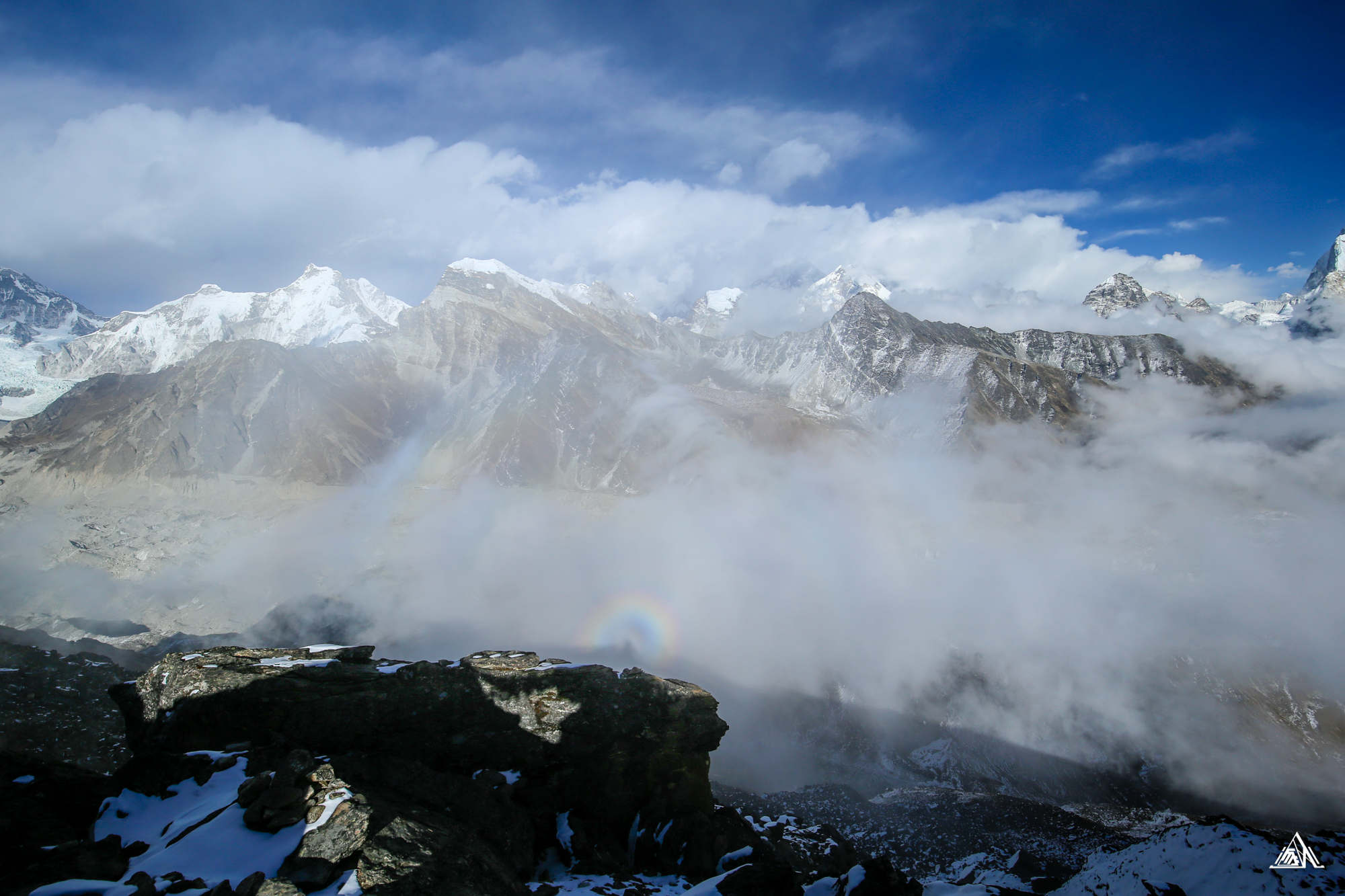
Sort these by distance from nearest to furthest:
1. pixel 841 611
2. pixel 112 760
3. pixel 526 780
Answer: pixel 526 780 < pixel 112 760 < pixel 841 611

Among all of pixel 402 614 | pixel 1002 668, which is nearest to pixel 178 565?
pixel 402 614

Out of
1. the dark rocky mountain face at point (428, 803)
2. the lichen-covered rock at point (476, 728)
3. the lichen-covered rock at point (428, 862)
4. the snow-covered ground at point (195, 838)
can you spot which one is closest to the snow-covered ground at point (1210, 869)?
the dark rocky mountain face at point (428, 803)

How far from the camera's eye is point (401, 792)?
25.2 m

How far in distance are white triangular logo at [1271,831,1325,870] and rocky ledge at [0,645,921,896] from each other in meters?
16.3

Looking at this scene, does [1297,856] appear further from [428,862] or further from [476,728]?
[476,728]

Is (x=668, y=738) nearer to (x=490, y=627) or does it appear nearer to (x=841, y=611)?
(x=490, y=627)

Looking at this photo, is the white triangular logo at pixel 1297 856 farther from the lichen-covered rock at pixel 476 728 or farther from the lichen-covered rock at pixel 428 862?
the lichen-covered rock at pixel 428 862

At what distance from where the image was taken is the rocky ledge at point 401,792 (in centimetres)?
1853

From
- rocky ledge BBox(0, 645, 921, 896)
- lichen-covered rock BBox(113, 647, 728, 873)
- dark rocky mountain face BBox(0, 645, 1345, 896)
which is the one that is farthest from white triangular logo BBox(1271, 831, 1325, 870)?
lichen-covered rock BBox(113, 647, 728, 873)

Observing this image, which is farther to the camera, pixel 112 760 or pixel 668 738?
pixel 112 760

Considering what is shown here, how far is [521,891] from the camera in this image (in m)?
22.5

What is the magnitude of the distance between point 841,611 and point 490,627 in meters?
119

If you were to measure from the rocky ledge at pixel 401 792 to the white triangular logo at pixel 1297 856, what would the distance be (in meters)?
16.3

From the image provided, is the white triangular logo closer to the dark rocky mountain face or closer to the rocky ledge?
the dark rocky mountain face
